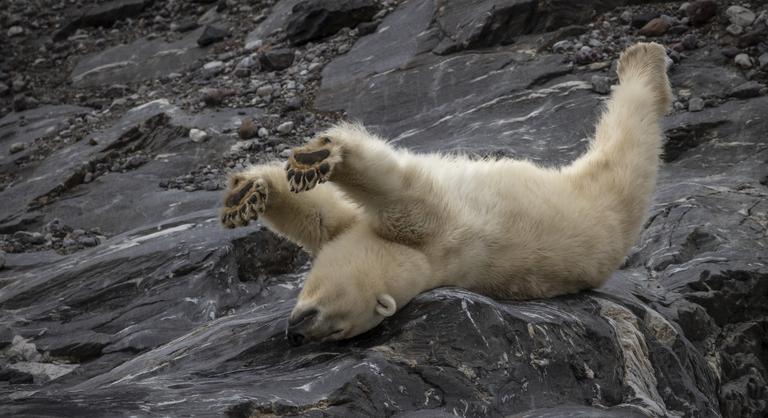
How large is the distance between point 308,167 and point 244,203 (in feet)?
1.28

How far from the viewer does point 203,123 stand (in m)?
11.0

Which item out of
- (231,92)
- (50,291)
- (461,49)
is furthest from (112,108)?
(50,291)

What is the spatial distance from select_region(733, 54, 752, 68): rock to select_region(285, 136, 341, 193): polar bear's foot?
6018mm

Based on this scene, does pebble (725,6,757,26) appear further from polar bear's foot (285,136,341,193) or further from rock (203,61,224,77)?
polar bear's foot (285,136,341,193)

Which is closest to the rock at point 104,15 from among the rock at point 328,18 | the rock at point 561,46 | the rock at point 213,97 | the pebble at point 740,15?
the rock at point 328,18

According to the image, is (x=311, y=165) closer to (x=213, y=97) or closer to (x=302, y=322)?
(x=302, y=322)

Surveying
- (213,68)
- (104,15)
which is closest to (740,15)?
(213,68)

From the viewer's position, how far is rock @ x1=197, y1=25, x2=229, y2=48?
43.2 feet

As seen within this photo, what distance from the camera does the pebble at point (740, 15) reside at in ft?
32.6

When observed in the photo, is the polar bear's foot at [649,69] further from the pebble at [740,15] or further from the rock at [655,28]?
the pebble at [740,15]

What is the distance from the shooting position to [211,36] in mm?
13164

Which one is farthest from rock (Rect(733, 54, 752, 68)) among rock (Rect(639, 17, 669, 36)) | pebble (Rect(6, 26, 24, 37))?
pebble (Rect(6, 26, 24, 37))

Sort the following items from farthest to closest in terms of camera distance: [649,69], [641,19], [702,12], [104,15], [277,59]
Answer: [104,15] < [277,59] < [641,19] < [702,12] < [649,69]

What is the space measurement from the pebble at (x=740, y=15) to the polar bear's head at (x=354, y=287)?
6.29m
